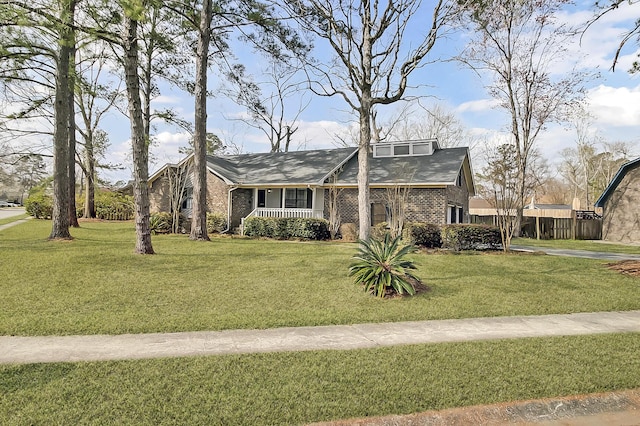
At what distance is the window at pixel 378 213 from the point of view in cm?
1784

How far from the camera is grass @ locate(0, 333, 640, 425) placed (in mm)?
3006

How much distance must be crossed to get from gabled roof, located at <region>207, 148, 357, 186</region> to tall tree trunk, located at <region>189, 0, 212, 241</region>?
17.4ft

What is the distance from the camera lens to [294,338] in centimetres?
481

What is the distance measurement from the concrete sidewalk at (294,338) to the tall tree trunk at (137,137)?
606 centimetres

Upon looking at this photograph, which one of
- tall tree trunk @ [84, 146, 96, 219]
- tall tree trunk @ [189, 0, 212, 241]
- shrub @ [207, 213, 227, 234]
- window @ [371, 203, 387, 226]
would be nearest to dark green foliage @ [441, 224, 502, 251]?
window @ [371, 203, 387, 226]

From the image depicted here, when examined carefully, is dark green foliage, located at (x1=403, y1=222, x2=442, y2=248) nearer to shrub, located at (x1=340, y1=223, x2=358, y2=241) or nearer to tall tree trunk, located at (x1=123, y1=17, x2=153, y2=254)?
shrub, located at (x1=340, y1=223, x2=358, y2=241)

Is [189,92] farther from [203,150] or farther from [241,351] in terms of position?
[241,351]

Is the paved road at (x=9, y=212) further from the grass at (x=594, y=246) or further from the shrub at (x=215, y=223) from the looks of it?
the grass at (x=594, y=246)

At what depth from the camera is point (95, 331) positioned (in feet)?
15.8

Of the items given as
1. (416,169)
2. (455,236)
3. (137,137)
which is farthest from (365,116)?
(416,169)

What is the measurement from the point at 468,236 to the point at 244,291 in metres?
9.68

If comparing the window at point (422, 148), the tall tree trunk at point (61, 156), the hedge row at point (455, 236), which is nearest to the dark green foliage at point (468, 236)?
the hedge row at point (455, 236)

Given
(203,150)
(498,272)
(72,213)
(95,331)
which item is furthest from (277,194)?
(95,331)

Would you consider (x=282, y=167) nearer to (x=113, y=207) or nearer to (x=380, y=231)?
(x=380, y=231)
